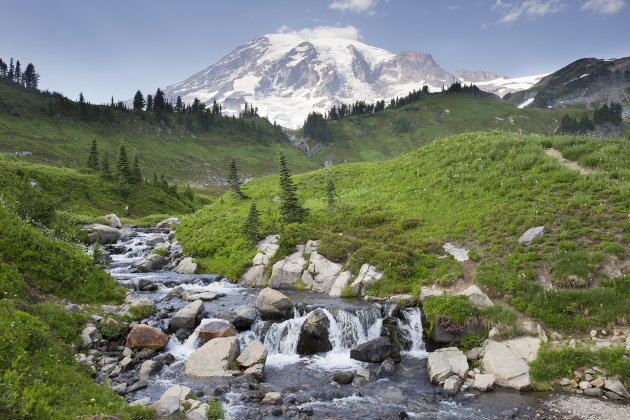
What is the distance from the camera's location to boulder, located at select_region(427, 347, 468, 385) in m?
13.3

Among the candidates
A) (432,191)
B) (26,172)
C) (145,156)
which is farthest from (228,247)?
(145,156)

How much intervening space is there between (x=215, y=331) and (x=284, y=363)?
3816 mm

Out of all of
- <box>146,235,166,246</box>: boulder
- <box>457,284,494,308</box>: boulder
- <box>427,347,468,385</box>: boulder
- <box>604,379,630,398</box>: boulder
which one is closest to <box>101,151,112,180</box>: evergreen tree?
A: <box>146,235,166,246</box>: boulder

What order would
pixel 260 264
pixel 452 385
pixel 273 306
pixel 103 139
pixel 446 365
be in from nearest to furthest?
pixel 452 385 < pixel 446 365 < pixel 273 306 < pixel 260 264 < pixel 103 139

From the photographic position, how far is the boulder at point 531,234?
743 inches

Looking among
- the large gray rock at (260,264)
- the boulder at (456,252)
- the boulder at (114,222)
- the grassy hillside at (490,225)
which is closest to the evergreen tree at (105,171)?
the boulder at (114,222)

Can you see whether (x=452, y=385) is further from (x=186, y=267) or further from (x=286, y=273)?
(x=186, y=267)

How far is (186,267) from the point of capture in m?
29.5

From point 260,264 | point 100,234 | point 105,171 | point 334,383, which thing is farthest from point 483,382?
point 105,171

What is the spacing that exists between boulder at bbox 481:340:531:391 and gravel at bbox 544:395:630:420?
3.61 feet

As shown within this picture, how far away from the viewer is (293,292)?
2319 centimetres

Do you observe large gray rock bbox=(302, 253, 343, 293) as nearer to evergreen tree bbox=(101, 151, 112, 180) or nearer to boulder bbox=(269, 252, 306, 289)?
boulder bbox=(269, 252, 306, 289)

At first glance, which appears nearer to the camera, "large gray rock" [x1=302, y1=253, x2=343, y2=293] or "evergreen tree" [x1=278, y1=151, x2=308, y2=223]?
"large gray rock" [x1=302, y1=253, x2=343, y2=293]

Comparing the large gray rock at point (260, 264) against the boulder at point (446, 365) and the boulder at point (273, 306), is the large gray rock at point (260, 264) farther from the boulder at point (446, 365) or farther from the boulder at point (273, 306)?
the boulder at point (446, 365)
